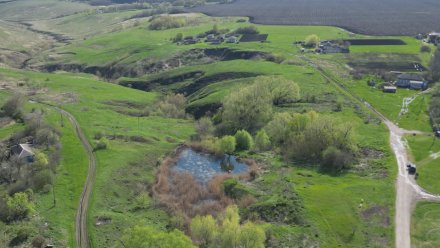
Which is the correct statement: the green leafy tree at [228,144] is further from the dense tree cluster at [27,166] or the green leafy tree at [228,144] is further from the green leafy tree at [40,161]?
the green leafy tree at [40,161]

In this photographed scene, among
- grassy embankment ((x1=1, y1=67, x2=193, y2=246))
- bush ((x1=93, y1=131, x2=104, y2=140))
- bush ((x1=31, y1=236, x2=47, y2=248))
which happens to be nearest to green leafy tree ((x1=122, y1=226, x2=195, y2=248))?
grassy embankment ((x1=1, y1=67, x2=193, y2=246))

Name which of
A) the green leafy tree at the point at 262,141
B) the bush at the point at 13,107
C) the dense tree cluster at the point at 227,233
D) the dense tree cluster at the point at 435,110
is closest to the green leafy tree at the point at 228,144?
the green leafy tree at the point at 262,141

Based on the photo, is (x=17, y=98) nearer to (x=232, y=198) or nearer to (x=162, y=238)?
(x=232, y=198)

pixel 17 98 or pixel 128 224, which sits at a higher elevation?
pixel 17 98

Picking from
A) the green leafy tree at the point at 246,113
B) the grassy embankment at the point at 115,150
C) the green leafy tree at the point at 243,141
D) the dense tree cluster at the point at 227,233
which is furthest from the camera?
the green leafy tree at the point at 246,113

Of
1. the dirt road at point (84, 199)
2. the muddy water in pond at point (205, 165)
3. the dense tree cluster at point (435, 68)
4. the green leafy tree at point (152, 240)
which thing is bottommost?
the muddy water in pond at point (205, 165)

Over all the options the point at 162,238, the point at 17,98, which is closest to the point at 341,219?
the point at 162,238
